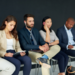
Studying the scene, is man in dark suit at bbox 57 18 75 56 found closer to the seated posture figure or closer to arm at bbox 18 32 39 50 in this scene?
the seated posture figure

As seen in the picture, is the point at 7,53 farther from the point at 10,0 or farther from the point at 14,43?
the point at 10,0

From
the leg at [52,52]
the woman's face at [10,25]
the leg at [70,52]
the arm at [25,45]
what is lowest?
the leg at [70,52]

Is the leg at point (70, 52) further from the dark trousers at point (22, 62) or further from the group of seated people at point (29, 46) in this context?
the dark trousers at point (22, 62)

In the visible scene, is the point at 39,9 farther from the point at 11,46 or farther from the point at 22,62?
the point at 22,62

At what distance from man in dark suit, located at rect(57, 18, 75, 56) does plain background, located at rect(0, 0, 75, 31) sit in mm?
648

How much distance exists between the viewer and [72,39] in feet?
11.2

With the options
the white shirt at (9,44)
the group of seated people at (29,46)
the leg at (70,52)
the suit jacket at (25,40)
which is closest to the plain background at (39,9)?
the group of seated people at (29,46)

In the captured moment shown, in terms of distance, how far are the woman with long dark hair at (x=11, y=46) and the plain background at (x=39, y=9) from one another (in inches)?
24.2

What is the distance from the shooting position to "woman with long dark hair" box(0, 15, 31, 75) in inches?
83.0

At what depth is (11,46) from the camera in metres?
2.35

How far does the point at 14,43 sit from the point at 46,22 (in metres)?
1.06

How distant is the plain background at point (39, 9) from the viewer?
9.57ft

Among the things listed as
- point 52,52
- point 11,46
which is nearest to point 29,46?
point 11,46

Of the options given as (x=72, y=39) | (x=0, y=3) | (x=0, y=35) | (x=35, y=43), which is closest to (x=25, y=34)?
(x=35, y=43)
